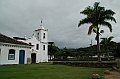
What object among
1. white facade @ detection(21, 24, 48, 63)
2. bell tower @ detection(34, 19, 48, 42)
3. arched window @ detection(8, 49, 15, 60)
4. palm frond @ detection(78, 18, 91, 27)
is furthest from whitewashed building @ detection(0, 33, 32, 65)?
bell tower @ detection(34, 19, 48, 42)

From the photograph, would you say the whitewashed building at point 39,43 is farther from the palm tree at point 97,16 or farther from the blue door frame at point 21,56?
the palm tree at point 97,16

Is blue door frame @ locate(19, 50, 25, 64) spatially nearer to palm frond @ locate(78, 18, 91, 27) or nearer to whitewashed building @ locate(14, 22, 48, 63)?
whitewashed building @ locate(14, 22, 48, 63)

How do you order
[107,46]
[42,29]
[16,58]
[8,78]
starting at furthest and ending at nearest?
[107,46], [42,29], [16,58], [8,78]

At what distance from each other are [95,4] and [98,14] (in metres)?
1.39

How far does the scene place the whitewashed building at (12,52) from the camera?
19.7m

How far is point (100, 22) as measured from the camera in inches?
727

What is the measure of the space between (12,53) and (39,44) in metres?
12.3

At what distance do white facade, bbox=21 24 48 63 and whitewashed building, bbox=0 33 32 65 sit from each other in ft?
26.0

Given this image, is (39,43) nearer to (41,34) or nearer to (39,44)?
(39,44)

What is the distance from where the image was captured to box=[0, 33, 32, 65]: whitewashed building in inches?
776

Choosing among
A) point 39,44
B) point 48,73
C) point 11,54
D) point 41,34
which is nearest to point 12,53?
point 11,54

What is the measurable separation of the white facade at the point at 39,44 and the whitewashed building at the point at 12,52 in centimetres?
793

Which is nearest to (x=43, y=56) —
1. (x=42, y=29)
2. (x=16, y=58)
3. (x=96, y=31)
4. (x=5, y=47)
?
(x=42, y=29)

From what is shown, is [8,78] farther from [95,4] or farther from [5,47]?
[95,4]
